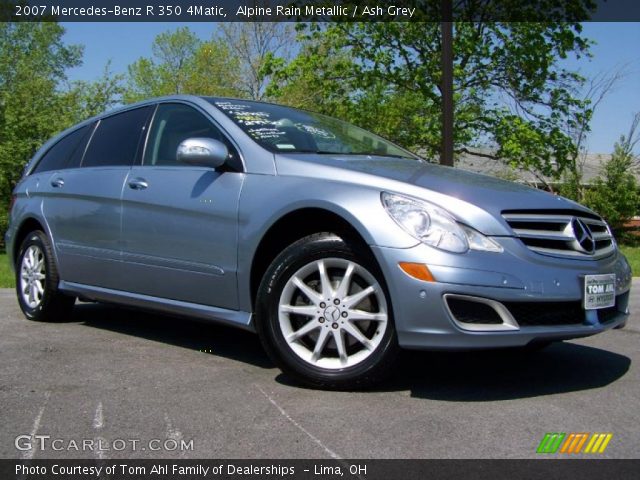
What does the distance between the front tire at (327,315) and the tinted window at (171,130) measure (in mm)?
1236

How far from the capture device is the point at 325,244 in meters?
3.76

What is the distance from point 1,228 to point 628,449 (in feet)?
90.0

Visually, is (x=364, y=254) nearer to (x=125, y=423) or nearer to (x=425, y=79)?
(x=125, y=423)

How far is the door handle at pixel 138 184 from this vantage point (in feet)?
15.7

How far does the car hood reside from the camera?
3.60 meters

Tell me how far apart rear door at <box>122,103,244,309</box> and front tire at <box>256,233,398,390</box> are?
0.42 metres

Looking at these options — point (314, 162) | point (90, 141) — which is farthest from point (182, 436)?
point (90, 141)

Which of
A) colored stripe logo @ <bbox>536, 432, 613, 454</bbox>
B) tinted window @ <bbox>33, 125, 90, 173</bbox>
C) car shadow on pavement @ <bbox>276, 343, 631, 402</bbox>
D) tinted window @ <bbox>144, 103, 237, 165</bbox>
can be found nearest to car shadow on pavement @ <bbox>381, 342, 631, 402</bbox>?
car shadow on pavement @ <bbox>276, 343, 631, 402</bbox>

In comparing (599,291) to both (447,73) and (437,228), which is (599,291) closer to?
(437,228)

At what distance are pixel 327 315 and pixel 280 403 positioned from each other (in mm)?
490

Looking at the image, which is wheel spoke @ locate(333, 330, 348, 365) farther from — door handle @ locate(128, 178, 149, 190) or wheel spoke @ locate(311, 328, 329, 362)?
door handle @ locate(128, 178, 149, 190)

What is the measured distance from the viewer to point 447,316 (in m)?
3.40
